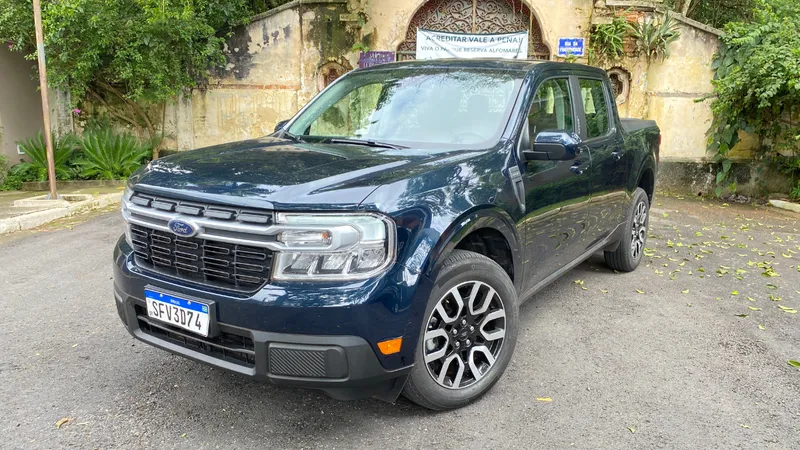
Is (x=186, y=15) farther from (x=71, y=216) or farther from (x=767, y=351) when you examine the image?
(x=767, y=351)

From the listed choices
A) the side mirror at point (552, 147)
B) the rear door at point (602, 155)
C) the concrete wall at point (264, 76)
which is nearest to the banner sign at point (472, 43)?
the concrete wall at point (264, 76)

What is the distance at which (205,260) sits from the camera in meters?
2.53

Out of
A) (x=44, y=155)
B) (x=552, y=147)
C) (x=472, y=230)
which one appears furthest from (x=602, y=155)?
(x=44, y=155)

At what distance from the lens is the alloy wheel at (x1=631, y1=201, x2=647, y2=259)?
5385mm

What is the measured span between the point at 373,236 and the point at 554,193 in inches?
65.0

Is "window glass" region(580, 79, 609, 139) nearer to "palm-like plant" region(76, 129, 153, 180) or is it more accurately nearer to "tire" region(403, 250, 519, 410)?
"tire" region(403, 250, 519, 410)

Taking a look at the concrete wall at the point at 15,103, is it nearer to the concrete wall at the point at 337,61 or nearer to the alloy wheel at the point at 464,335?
the concrete wall at the point at 337,61

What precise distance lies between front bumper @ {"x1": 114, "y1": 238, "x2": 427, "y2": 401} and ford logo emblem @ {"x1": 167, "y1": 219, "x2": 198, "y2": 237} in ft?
0.80

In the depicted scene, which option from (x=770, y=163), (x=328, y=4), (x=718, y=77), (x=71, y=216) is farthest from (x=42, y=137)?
(x=770, y=163)

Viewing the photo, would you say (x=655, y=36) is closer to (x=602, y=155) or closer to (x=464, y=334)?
(x=602, y=155)

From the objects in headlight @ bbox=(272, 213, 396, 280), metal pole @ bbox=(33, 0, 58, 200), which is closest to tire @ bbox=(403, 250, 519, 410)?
headlight @ bbox=(272, 213, 396, 280)

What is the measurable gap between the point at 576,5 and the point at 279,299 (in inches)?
418

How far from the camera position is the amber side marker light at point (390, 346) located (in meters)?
2.40

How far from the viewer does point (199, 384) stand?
10.4 ft
